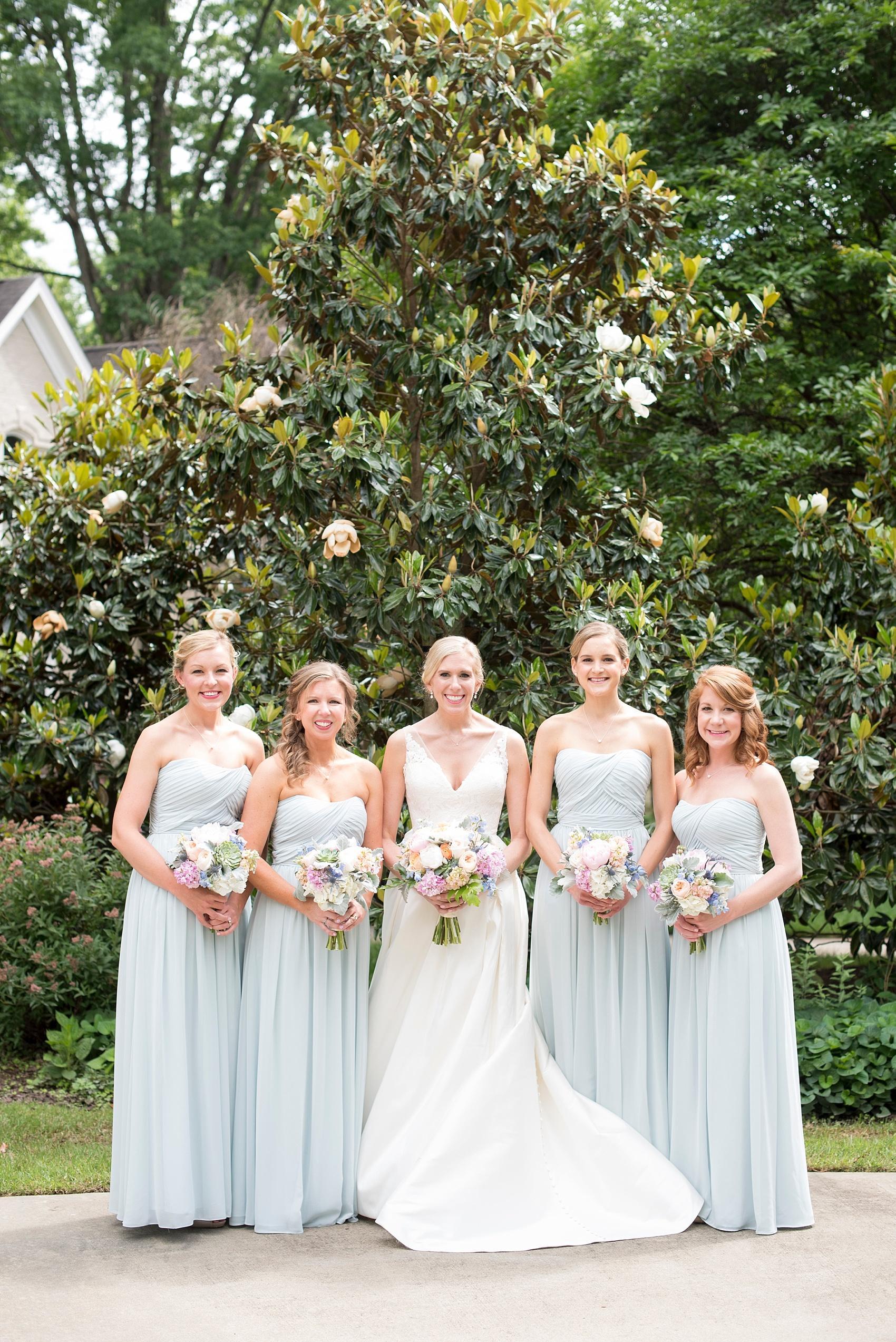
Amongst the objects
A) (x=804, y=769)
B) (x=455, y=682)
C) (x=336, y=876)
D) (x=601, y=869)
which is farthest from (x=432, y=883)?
(x=804, y=769)

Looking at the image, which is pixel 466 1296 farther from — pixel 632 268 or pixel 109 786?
pixel 632 268

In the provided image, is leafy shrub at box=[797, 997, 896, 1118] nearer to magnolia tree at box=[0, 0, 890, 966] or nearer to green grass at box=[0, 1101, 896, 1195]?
green grass at box=[0, 1101, 896, 1195]

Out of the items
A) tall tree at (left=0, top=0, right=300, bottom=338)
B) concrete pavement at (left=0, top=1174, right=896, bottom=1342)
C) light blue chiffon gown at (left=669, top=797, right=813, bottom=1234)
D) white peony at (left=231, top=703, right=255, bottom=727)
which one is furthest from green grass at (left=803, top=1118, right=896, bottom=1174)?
tall tree at (left=0, top=0, right=300, bottom=338)

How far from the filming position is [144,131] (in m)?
30.2

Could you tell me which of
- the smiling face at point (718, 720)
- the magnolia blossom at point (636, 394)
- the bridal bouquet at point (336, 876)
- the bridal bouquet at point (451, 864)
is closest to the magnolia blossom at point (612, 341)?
the magnolia blossom at point (636, 394)

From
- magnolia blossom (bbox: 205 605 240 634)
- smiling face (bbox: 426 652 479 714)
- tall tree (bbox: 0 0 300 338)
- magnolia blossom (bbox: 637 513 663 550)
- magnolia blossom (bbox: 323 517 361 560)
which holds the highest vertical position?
tall tree (bbox: 0 0 300 338)

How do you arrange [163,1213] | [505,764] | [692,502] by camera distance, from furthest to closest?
[692,502], [505,764], [163,1213]

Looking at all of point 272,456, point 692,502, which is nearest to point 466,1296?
point 272,456

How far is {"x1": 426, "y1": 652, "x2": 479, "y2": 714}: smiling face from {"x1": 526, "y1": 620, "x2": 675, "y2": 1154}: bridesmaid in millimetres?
369

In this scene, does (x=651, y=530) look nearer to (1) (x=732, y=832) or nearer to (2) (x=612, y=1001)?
(1) (x=732, y=832)

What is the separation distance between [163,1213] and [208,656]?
2.21 m

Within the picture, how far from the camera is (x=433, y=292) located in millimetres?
8008

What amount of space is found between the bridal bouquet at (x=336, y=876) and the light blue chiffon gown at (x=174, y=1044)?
449 millimetres

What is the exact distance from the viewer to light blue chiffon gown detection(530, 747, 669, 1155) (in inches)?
215
